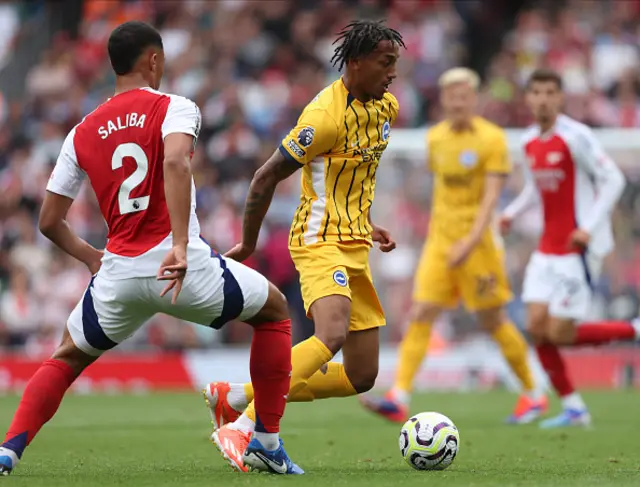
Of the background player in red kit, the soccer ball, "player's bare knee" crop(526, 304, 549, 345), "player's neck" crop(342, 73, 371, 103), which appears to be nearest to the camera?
the soccer ball

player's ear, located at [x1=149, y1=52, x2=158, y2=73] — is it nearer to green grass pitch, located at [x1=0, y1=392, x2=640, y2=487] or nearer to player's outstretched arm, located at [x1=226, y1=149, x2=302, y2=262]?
player's outstretched arm, located at [x1=226, y1=149, x2=302, y2=262]

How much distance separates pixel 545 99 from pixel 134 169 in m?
5.10

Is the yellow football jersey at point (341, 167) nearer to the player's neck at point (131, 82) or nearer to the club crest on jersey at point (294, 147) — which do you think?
the club crest on jersey at point (294, 147)

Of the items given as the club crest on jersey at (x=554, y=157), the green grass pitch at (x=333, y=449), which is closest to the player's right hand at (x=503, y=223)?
the club crest on jersey at (x=554, y=157)

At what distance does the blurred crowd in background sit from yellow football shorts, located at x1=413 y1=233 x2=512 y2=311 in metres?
4.40

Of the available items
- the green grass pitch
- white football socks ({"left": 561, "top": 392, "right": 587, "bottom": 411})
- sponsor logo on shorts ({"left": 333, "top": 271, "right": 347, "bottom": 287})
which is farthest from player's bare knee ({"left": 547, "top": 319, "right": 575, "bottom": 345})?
sponsor logo on shorts ({"left": 333, "top": 271, "right": 347, "bottom": 287})

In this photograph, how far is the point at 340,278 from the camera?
6832 mm

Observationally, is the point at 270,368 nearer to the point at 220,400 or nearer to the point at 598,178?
the point at 220,400

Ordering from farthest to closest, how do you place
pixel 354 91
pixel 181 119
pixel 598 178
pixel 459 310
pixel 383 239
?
pixel 459 310 < pixel 598 178 < pixel 383 239 < pixel 354 91 < pixel 181 119

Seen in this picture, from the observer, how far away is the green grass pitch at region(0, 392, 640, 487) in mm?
6152

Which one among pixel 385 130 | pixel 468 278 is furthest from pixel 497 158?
pixel 385 130

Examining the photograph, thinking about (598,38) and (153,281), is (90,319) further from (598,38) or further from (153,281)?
(598,38)

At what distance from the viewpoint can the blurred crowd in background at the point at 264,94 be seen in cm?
1622

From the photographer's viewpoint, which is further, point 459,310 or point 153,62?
point 459,310
